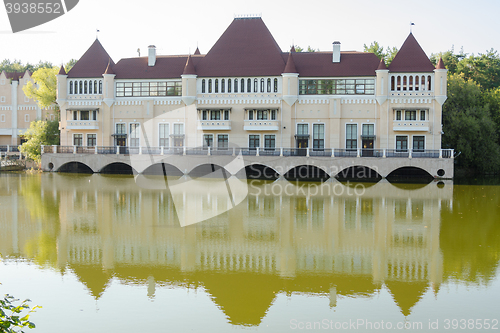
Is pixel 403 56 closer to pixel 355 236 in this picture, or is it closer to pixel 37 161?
pixel 355 236

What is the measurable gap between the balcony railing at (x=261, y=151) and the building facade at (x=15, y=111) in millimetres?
25501

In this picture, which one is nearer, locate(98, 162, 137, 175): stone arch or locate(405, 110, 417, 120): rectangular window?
locate(405, 110, 417, 120): rectangular window

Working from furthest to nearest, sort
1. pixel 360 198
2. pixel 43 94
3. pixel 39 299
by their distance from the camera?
pixel 43 94 < pixel 360 198 < pixel 39 299

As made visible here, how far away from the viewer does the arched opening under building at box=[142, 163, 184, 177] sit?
44.3 meters

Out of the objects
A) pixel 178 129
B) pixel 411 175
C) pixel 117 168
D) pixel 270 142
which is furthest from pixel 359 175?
pixel 117 168

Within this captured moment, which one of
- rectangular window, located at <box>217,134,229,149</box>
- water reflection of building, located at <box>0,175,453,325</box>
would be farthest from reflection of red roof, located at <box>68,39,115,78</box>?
water reflection of building, located at <box>0,175,453,325</box>

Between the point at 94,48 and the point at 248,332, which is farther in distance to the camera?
the point at 94,48

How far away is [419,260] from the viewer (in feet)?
47.9

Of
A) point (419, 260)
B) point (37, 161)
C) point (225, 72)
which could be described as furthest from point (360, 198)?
point (37, 161)

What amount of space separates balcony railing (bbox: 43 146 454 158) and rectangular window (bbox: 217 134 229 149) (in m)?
1.09

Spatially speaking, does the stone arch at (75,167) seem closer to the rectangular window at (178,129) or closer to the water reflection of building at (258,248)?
the rectangular window at (178,129)

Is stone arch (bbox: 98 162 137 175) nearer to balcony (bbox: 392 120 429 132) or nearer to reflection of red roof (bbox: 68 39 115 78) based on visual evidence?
reflection of red roof (bbox: 68 39 115 78)

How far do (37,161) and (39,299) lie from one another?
4158 centimetres

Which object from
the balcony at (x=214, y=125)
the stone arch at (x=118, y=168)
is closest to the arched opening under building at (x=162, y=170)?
the stone arch at (x=118, y=168)
